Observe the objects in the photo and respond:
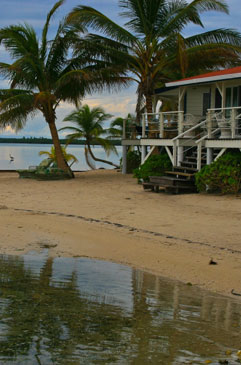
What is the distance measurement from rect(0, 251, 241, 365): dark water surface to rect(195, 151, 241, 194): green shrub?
8.53m

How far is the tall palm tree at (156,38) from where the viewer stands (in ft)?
79.9

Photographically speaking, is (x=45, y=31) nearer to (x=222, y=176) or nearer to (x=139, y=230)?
(x=222, y=176)

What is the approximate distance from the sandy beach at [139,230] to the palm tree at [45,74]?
672 cm

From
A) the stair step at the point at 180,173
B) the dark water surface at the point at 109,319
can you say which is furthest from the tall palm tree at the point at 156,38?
the dark water surface at the point at 109,319

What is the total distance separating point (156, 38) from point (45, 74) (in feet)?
17.3

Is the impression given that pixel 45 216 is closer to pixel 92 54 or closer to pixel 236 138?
pixel 236 138

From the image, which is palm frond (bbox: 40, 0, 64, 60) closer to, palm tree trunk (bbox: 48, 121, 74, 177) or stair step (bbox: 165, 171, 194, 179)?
palm tree trunk (bbox: 48, 121, 74, 177)

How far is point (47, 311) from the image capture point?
673 centimetres

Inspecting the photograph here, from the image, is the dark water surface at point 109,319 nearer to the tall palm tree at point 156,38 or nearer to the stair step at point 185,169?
the stair step at point 185,169

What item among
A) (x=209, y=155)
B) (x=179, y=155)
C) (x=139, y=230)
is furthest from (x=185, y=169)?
(x=139, y=230)

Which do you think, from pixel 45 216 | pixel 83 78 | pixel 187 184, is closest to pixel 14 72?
pixel 83 78

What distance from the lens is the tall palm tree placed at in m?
24.3

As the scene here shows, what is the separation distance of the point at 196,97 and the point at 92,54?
5.23m

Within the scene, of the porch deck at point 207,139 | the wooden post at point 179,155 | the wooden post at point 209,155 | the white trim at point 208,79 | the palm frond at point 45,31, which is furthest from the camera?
the palm frond at point 45,31
